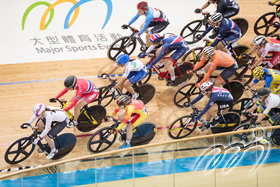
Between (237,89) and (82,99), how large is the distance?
363cm

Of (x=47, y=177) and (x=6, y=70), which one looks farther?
(x=6, y=70)

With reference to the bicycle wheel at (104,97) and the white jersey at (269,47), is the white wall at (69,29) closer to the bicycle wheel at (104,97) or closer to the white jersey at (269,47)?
the bicycle wheel at (104,97)

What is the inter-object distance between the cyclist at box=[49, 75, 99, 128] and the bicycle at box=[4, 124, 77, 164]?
1.15ft

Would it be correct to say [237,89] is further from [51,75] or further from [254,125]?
[51,75]

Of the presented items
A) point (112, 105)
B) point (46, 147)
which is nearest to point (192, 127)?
point (112, 105)

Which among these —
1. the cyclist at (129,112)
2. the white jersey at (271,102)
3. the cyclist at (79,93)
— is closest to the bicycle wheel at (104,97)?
the cyclist at (79,93)

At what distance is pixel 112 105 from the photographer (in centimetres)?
842

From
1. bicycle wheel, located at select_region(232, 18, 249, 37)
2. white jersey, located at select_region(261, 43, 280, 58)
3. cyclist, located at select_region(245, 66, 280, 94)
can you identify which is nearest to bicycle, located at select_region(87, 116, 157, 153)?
cyclist, located at select_region(245, 66, 280, 94)

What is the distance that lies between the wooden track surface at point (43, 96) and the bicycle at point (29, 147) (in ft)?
0.46

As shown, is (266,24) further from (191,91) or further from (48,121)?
(48,121)

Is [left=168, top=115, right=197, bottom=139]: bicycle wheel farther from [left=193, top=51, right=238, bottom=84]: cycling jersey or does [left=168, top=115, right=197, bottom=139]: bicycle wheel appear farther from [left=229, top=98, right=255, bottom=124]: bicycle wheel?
[left=229, top=98, right=255, bottom=124]: bicycle wheel

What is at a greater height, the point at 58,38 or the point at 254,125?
the point at 58,38

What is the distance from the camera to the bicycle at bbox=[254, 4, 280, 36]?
→ 9.91 metres

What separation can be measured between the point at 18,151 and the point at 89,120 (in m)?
1.56
